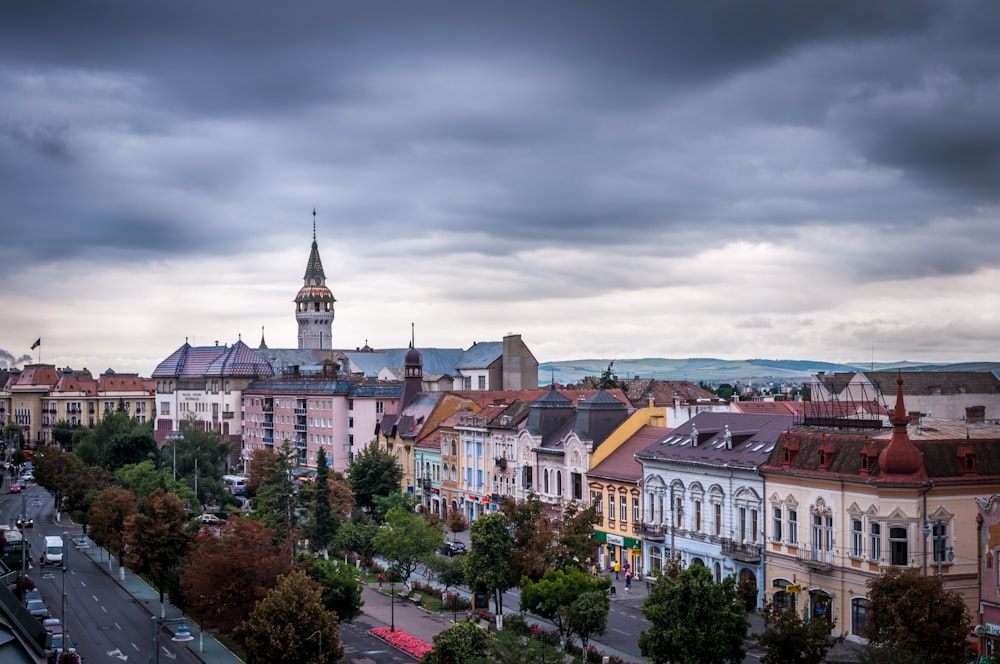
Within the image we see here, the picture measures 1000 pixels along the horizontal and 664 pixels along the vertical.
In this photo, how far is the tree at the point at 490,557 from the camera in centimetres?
6781

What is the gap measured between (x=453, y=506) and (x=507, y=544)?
53.1 m

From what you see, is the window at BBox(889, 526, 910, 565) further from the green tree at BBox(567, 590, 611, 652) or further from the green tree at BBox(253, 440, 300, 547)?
the green tree at BBox(253, 440, 300, 547)

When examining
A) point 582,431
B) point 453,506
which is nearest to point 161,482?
point 453,506

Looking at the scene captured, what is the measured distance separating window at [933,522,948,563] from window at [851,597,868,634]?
4328 millimetres

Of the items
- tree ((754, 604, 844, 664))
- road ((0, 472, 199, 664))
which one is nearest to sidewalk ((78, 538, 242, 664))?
road ((0, 472, 199, 664))

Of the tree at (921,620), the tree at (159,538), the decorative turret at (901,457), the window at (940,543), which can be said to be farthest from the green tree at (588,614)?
the tree at (159,538)

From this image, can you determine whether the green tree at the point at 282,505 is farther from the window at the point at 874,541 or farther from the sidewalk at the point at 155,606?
the window at the point at 874,541

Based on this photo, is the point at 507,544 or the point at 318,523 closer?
the point at 507,544

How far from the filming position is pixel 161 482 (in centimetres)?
11756

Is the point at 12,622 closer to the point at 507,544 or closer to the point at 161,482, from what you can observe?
the point at 507,544

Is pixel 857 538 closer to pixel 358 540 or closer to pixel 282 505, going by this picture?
pixel 358 540

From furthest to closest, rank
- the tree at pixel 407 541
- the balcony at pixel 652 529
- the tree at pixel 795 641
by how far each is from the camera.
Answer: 1. the balcony at pixel 652 529
2. the tree at pixel 407 541
3. the tree at pixel 795 641

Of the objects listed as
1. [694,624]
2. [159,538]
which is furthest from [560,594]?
[159,538]

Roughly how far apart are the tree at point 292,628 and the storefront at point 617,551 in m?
33.1
